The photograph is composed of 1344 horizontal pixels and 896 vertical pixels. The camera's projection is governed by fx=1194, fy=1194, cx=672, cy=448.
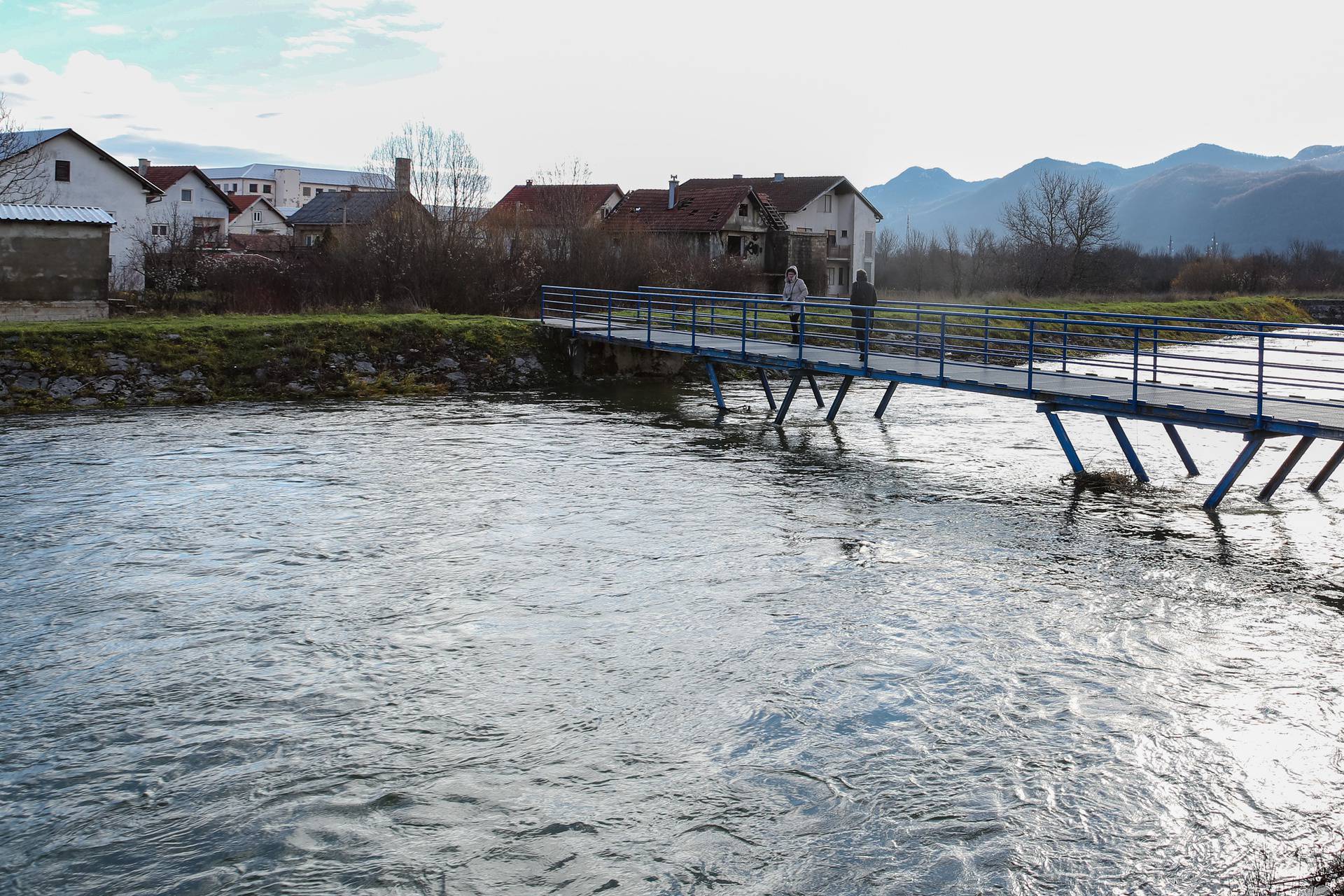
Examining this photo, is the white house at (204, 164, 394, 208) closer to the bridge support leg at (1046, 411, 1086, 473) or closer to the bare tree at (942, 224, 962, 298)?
the bare tree at (942, 224, 962, 298)

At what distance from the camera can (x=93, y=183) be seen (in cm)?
4778

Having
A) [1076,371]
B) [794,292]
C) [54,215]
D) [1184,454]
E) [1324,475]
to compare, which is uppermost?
[54,215]

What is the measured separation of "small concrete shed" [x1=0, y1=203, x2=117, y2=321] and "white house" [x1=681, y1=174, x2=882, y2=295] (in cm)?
4023

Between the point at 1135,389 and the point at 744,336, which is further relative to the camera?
the point at 744,336

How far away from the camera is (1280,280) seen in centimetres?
8000

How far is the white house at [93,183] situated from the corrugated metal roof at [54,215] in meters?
14.1

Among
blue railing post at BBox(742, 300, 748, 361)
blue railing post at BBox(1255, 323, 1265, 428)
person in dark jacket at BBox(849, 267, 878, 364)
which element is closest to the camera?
blue railing post at BBox(1255, 323, 1265, 428)

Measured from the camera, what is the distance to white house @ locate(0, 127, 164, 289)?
45.8 metres

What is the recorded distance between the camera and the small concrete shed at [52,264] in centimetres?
2836

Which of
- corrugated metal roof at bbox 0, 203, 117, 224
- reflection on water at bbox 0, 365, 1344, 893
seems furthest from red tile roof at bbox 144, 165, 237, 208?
reflection on water at bbox 0, 365, 1344, 893

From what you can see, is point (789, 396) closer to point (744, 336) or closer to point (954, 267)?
point (744, 336)

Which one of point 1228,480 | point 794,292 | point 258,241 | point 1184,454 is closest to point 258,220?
point 258,241

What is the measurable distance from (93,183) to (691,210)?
27.6m

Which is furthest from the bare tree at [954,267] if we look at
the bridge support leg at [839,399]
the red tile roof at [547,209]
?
the bridge support leg at [839,399]
